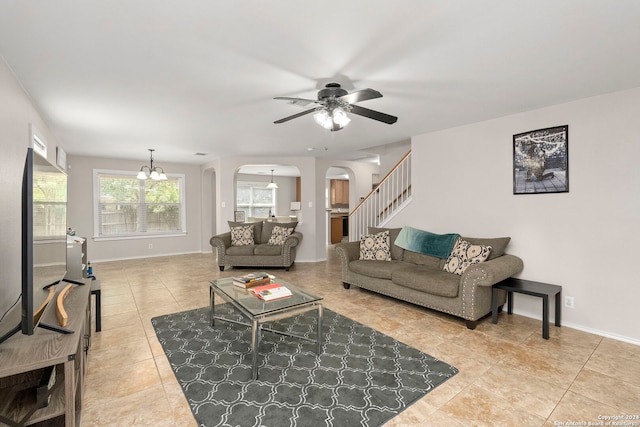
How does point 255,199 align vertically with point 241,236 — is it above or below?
above

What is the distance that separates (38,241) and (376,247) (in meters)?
3.70

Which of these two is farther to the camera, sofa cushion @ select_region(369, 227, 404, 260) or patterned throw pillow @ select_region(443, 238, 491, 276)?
sofa cushion @ select_region(369, 227, 404, 260)

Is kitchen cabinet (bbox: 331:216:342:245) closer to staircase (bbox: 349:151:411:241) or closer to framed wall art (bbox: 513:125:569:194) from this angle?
staircase (bbox: 349:151:411:241)

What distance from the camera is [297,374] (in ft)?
7.46

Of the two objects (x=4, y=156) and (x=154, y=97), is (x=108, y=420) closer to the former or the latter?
(x=4, y=156)

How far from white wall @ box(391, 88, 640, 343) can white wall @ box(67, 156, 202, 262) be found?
6.32 metres

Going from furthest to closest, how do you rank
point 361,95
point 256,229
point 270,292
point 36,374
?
point 256,229 → point 270,292 → point 361,95 → point 36,374

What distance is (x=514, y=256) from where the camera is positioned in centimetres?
351

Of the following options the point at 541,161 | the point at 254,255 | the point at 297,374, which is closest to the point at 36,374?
the point at 297,374

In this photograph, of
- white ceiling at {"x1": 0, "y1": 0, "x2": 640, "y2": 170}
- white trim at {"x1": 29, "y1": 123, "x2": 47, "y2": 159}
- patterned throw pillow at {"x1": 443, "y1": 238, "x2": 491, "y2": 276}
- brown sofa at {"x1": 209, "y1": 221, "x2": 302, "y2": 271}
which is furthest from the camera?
brown sofa at {"x1": 209, "y1": 221, "x2": 302, "y2": 271}

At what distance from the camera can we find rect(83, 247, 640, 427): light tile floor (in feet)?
6.06

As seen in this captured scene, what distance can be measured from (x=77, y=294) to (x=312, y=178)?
15.8ft

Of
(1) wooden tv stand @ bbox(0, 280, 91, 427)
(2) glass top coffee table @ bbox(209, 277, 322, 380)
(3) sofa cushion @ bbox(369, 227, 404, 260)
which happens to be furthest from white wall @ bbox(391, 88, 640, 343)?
(1) wooden tv stand @ bbox(0, 280, 91, 427)

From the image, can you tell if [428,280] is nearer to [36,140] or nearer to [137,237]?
[36,140]
